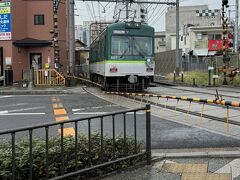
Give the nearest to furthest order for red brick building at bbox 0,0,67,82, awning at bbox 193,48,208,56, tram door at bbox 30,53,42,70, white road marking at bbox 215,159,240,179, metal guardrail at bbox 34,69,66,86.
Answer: white road marking at bbox 215,159,240,179, metal guardrail at bbox 34,69,66,86, red brick building at bbox 0,0,67,82, tram door at bbox 30,53,42,70, awning at bbox 193,48,208,56

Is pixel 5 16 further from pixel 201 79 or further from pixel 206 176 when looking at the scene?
pixel 206 176

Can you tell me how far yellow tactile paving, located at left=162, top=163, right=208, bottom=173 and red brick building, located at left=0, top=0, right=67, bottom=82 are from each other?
29167mm

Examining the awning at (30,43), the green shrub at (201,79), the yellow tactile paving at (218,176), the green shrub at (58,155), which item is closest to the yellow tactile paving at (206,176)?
the yellow tactile paving at (218,176)

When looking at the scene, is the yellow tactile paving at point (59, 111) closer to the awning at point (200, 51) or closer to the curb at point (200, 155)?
the curb at point (200, 155)

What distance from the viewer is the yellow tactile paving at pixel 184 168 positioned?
6418mm

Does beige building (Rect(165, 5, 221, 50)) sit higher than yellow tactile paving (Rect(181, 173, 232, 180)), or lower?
higher

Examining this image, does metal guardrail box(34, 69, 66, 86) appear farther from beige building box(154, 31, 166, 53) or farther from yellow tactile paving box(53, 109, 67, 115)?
beige building box(154, 31, 166, 53)

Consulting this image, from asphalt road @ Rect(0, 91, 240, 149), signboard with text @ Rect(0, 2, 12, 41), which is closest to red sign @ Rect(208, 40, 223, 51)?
signboard with text @ Rect(0, 2, 12, 41)

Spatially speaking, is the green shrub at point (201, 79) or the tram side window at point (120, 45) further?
the green shrub at point (201, 79)

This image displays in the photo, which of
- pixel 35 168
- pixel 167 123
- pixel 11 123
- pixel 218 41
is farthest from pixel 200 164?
pixel 218 41

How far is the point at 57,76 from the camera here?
28.1m

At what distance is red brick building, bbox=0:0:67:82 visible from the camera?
34500 millimetres

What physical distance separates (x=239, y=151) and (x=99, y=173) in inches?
109

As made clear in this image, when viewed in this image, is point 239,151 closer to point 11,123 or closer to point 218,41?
point 11,123
